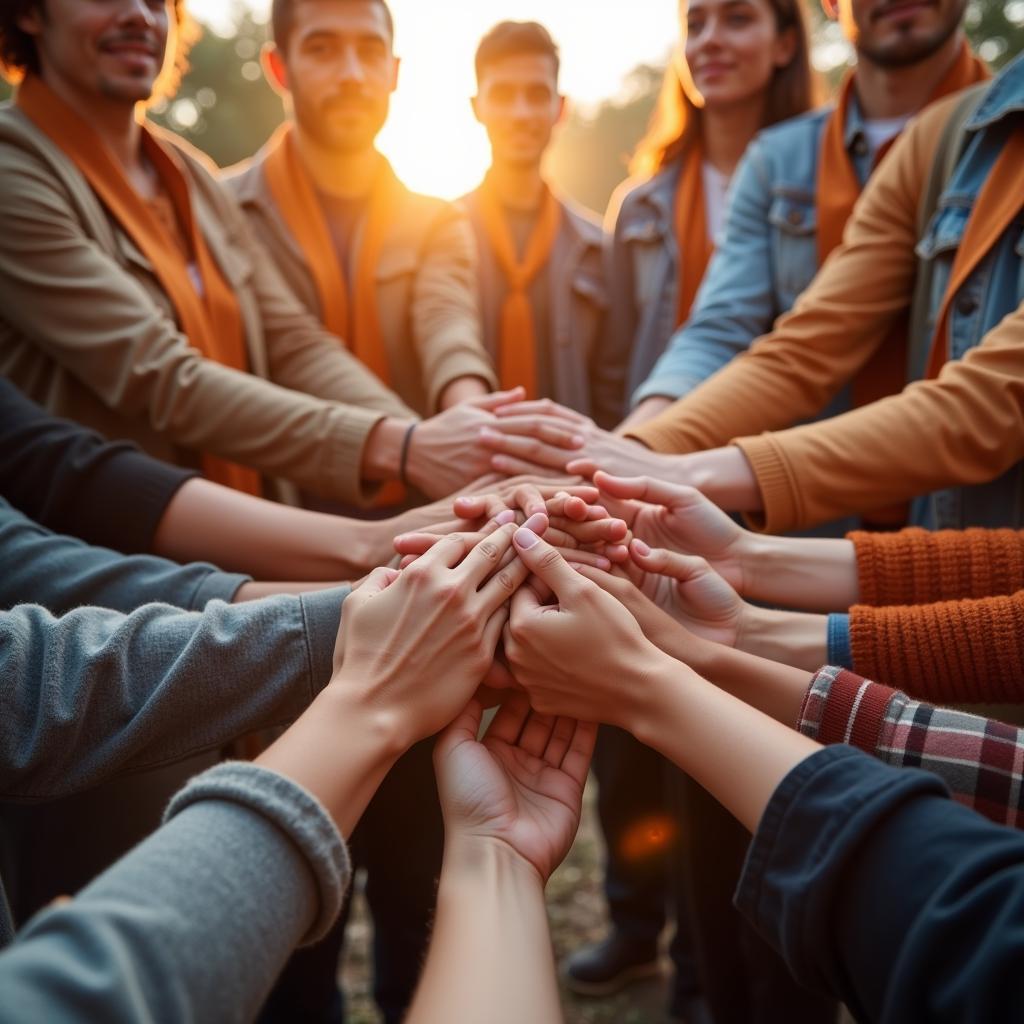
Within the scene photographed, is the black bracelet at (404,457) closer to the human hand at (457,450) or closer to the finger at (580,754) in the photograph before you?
the human hand at (457,450)

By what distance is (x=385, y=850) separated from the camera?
7.73 feet

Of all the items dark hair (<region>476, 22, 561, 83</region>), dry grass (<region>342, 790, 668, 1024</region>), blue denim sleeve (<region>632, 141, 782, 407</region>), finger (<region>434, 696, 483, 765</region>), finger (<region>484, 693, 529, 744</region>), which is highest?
dark hair (<region>476, 22, 561, 83</region>)

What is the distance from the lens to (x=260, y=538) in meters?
2.03

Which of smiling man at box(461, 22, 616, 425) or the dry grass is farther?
smiling man at box(461, 22, 616, 425)

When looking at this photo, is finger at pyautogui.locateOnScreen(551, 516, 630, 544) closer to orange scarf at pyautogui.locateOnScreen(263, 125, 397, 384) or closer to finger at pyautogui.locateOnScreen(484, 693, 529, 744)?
finger at pyautogui.locateOnScreen(484, 693, 529, 744)

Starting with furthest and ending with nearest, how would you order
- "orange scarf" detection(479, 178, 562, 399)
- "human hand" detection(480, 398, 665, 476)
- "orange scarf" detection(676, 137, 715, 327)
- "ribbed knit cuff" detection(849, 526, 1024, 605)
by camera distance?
1. "orange scarf" detection(479, 178, 562, 399)
2. "orange scarf" detection(676, 137, 715, 327)
3. "human hand" detection(480, 398, 665, 476)
4. "ribbed knit cuff" detection(849, 526, 1024, 605)

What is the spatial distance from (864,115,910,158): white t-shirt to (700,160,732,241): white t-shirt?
2.31 ft

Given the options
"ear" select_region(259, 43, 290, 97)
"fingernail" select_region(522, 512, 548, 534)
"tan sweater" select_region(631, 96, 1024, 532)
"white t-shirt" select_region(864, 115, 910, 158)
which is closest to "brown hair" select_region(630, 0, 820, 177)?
"white t-shirt" select_region(864, 115, 910, 158)

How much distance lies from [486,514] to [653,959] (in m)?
2.00

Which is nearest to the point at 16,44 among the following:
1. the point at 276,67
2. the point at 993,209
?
the point at 276,67

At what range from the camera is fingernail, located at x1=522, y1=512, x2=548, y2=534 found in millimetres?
1789

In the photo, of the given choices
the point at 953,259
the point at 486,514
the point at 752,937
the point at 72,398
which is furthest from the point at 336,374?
the point at 752,937

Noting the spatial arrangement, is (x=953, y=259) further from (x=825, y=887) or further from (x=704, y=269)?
(x=825, y=887)

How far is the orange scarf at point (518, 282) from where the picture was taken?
11.7 feet
